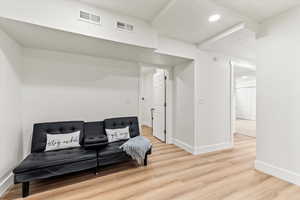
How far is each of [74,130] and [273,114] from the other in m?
3.37

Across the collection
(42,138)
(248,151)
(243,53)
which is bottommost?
(248,151)

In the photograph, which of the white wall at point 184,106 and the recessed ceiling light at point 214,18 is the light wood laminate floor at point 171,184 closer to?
the white wall at point 184,106

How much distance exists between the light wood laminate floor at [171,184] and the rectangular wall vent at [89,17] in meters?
2.35

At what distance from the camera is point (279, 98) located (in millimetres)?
2039

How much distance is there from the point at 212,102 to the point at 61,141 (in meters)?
3.23

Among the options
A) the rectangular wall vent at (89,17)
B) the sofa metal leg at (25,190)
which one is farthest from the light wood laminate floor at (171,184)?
the rectangular wall vent at (89,17)

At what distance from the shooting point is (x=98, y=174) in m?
2.18

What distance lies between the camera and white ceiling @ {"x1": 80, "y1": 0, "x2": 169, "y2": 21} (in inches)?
73.4

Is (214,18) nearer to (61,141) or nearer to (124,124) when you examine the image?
(124,124)

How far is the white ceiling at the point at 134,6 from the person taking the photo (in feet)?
6.11

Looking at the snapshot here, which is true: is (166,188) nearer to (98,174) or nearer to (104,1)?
(98,174)

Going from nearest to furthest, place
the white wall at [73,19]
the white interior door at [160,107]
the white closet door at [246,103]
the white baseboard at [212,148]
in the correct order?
1. the white wall at [73,19]
2. the white baseboard at [212,148]
3. the white interior door at [160,107]
4. the white closet door at [246,103]

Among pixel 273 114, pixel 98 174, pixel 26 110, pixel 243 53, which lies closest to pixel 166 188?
pixel 98 174

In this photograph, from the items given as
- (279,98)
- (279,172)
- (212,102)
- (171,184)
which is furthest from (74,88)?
(279,172)
